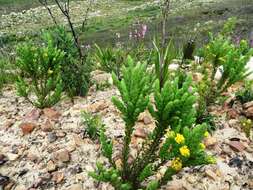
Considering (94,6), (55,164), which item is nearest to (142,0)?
(94,6)

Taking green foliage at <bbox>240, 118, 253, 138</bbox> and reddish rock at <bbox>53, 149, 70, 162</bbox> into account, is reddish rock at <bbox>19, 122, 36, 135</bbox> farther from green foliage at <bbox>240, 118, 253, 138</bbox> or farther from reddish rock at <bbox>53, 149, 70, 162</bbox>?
green foliage at <bbox>240, 118, 253, 138</bbox>

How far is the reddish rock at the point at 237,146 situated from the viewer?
184 inches

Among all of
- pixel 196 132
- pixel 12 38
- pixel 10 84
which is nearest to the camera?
pixel 196 132

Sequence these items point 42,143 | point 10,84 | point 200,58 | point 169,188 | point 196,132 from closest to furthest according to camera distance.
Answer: point 196,132 < point 169,188 < point 42,143 < point 10,84 < point 200,58

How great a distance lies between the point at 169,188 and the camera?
410 centimetres

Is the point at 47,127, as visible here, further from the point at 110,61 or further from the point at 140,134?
the point at 110,61

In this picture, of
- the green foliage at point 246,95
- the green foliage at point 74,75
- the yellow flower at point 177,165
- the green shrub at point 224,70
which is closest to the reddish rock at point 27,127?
the green foliage at point 74,75

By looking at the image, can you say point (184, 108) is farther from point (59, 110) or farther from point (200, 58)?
point (200, 58)

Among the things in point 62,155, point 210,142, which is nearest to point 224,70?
point 210,142

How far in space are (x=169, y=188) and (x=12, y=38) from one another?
29.9 metres

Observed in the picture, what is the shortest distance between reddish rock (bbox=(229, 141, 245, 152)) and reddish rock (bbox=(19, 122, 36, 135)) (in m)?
2.35

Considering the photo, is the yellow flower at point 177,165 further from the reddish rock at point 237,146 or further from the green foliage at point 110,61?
the green foliage at point 110,61

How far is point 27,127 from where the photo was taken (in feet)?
16.8

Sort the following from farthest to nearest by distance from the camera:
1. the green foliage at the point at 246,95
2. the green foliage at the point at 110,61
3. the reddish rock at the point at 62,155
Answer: the green foliage at the point at 110,61, the green foliage at the point at 246,95, the reddish rock at the point at 62,155
